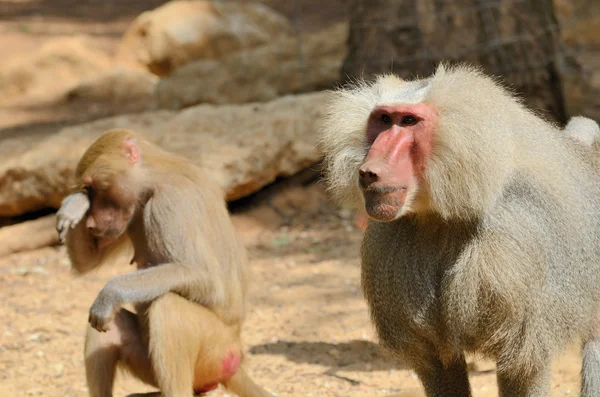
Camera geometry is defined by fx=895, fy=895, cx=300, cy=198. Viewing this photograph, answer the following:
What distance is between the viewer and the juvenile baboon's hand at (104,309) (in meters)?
4.00

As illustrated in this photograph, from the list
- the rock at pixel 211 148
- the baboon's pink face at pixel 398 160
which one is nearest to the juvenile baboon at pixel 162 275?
the baboon's pink face at pixel 398 160

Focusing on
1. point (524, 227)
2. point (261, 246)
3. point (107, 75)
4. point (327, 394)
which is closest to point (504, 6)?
point (261, 246)

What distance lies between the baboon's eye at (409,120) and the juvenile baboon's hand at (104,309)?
1.62 metres

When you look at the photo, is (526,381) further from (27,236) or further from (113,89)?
(113,89)

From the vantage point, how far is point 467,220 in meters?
3.25

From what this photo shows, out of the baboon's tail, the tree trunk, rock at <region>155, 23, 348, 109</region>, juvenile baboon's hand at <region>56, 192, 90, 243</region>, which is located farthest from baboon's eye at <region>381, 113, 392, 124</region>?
rock at <region>155, 23, 348, 109</region>

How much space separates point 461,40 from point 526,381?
15.4 ft

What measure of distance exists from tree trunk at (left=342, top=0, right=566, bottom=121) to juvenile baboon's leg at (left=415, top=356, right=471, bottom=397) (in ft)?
13.7

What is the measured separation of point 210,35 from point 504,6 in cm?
549

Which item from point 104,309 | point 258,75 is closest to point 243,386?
point 104,309

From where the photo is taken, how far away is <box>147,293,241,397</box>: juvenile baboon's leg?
3984mm

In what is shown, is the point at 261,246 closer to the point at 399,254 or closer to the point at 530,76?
the point at 530,76

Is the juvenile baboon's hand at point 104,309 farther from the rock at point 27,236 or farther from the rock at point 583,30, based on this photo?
the rock at point 583,30

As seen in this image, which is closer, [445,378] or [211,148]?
[445,378]
